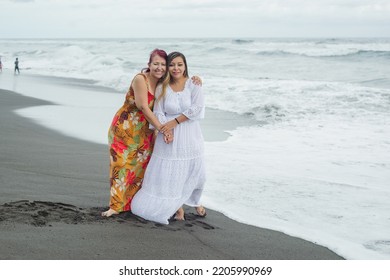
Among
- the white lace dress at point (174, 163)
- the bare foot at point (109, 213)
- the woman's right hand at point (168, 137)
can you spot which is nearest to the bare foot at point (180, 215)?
the white lace dress at point (174, 163)

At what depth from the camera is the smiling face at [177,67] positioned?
430 centimetres

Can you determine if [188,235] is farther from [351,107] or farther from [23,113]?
[351,107]

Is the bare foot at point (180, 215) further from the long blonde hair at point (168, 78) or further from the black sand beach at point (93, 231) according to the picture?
the long blonde hair at point (168, 78)

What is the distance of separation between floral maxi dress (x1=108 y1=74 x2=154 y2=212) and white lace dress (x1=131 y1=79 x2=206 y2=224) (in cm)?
11

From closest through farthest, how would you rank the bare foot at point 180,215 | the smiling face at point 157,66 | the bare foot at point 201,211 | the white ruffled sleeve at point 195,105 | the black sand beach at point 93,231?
the black sand beach at point 93,231, the smiling face at point 157,66, the white ruffled sleeve at point 195,105, the bare foot at point 180,215, the bare foot at point 201,211

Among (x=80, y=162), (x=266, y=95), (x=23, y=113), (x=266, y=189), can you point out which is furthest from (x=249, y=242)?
(x=266, y=95)

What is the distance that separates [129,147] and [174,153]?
45 cm

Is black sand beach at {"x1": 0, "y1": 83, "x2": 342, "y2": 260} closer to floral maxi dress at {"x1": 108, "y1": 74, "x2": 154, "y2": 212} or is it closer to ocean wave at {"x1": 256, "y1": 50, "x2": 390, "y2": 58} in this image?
floral maxi dress at {"x1": 108, "y1": 74, "x2": 154, "y2": 212}

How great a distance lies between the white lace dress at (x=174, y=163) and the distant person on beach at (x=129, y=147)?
91 millimetres

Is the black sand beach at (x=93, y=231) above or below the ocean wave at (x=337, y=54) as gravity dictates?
below

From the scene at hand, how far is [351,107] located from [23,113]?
352 inches

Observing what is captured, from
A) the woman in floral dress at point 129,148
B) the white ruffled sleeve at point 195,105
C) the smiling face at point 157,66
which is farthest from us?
the woman in floral dress at point 129,148

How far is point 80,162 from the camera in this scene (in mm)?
6711

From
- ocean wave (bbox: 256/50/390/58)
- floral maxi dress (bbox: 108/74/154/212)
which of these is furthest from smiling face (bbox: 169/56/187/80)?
ocean wave (bbox: 256/50/390/58)
